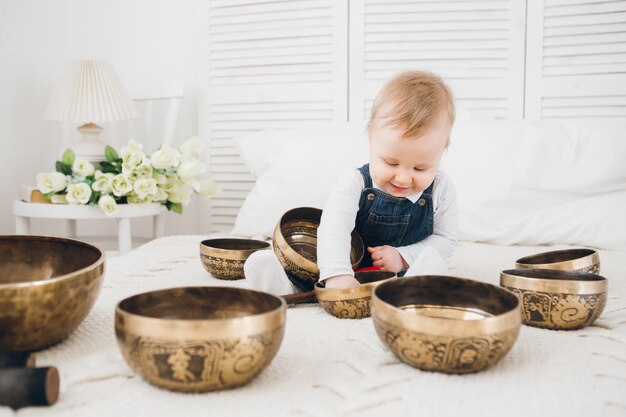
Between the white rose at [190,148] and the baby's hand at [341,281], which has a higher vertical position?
the white rose at [190,148]

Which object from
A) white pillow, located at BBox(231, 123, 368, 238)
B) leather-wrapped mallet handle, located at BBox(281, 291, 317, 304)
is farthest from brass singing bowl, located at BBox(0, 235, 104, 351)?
white pillow, located at BBox(231, 123, 368, 238)

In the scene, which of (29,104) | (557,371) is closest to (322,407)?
(557,371)

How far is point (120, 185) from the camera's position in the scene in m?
2.20

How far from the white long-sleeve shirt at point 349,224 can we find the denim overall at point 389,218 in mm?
16

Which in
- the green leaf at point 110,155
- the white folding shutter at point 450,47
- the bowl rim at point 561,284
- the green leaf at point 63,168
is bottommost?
the bowl rim at point 561,284

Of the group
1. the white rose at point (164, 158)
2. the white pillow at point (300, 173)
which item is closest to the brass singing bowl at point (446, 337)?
the white pillow at point (300, 173)

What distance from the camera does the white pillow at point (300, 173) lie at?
6.61 feet

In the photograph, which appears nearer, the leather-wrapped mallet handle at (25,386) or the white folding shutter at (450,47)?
the leather-wrapped mallet handle at (25,386)

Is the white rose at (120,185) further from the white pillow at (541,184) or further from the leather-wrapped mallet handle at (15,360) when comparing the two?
the leather-wrapped mallet handle at (15,360)

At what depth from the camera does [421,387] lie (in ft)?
2.27

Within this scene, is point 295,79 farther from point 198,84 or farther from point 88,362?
point 88,362

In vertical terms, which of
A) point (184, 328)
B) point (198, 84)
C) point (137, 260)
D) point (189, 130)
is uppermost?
point (198, 84)

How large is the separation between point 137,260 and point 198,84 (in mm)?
1539

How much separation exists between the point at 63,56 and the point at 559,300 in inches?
111
